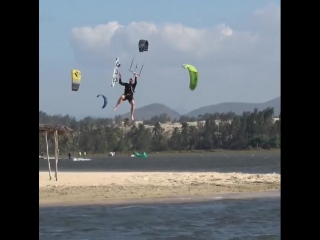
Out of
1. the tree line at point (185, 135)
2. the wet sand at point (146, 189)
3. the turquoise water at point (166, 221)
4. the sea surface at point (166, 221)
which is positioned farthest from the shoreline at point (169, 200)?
the tree line at point (185, 135)

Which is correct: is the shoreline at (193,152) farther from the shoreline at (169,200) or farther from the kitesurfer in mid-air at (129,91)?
the kitesurfer in mid-air at (129,91)

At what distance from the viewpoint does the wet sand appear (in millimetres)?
15148

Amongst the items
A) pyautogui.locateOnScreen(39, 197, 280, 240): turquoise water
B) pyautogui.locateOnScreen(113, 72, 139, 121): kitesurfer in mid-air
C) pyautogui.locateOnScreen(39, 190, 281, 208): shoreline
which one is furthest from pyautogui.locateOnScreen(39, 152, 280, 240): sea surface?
pyautogui.locateOnScreen(113, 72, 139, 121): kitesurfer in mid-air

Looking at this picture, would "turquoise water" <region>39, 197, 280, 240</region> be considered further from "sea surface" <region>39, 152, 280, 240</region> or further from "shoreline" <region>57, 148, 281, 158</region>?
"shoreline" <region>57, 148, 281, 158</region>

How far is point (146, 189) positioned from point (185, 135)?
94495 mm

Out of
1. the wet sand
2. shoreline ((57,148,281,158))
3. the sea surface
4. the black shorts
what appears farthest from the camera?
shoreline ((57,148,281,158))

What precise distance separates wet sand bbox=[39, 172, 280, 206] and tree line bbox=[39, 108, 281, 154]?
81843mm

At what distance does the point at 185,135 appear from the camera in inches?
4385

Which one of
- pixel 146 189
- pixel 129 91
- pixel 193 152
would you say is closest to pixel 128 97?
pixel 129 91

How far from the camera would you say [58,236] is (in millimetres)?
10289

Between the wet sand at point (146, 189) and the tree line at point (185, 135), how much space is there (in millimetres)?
81843

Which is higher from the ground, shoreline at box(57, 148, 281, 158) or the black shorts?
the black shorts
